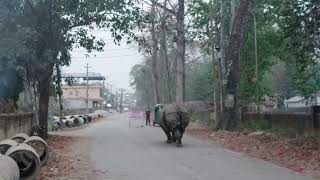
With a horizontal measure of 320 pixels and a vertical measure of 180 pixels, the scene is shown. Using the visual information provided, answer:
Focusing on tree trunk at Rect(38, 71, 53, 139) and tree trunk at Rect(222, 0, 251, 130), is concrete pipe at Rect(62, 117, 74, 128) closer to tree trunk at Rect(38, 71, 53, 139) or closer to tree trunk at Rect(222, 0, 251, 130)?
tree trunk at Rect(38, 71, 53, 139)

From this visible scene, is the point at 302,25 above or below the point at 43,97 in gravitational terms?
above

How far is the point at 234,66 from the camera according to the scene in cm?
2875

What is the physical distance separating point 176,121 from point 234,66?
7805 millimetres

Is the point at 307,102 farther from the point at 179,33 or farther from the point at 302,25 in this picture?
the point at 302,25

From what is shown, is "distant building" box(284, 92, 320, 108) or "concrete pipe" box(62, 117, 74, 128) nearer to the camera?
"distant building" box(284, 92, 320, 108)

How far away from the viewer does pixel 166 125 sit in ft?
74.2

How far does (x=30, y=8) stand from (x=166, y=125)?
850 centimetres

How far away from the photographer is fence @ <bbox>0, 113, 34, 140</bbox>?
64.6ft

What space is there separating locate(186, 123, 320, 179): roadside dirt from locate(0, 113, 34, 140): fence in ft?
27.1

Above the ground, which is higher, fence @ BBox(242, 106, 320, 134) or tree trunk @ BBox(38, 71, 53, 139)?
tree trunk @ BBox(38, 71, 53, 139)

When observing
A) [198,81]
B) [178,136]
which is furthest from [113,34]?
[198,81]

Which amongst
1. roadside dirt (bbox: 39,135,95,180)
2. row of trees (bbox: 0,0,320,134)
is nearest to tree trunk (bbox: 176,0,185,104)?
row of trees (bbox: 0,0,320,134)

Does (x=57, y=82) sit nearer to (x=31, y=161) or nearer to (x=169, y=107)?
(x=169, y=107)

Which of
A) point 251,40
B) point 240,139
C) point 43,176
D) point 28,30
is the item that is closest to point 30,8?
point 28,30
